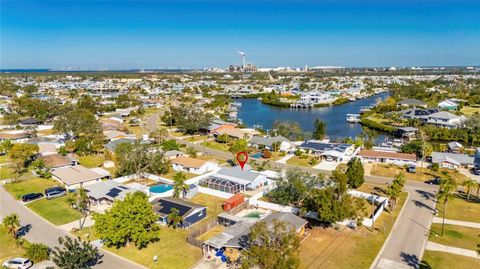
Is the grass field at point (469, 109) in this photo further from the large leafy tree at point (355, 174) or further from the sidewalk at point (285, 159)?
the large leafy tree at point (355, 174)

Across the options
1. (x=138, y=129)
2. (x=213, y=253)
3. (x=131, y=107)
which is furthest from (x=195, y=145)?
(x=131, y=107)

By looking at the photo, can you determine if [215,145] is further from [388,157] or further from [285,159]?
[388,157]

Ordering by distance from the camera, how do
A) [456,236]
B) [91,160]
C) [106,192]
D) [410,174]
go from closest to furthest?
1. [456,236]
2. [106,192]
3. [410,174]
4. [91,160]

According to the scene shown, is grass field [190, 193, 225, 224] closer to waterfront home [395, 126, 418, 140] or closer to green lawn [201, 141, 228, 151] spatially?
green lawn [201, 141, 228, 151]

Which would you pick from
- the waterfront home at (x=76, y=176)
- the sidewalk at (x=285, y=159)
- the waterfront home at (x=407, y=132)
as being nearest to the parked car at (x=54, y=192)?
the waterfront home at (x=76, y=176)

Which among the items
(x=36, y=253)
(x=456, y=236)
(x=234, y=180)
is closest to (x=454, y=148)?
(x=456, y=236)

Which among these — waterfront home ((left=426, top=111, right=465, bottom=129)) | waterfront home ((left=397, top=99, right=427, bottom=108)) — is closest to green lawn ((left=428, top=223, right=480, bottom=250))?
waterfront home ((left=426, top=111, right=465, bottom=129))

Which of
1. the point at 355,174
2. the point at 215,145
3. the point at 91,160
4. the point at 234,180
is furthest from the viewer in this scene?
the point at 215,145
